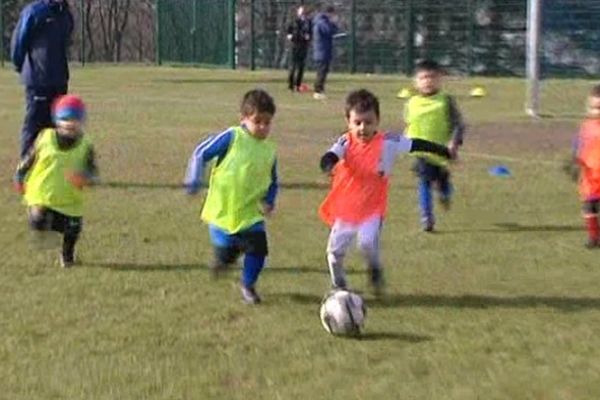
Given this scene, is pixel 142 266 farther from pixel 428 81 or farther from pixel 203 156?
pixel 428 81

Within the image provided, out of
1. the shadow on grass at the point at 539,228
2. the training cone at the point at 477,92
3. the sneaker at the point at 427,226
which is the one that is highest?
the sneaker at the point at 427,226

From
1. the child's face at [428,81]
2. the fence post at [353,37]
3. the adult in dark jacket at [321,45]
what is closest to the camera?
the child's face at [428,81]

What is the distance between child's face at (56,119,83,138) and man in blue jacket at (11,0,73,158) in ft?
10.5

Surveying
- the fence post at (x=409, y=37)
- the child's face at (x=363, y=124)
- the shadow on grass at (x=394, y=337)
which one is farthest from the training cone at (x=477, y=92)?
the shadow on grass at (x=394, y=337)

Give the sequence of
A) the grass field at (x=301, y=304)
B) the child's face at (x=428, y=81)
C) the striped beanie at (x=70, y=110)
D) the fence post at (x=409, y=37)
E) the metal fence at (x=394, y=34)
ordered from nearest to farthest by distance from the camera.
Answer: the grass field at (x=301, y=304)
the striped beanie at (x=70, y=110)
the child's face at (x=428, y=81)
the metal fence at (x=394, y=34)
the fence post at (x=409, y=37)

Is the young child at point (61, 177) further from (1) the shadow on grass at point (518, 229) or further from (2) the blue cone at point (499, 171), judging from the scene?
(2) the blue cone at point (499, 171)

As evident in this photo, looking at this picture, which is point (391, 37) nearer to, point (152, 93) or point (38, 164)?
point (152, 93)

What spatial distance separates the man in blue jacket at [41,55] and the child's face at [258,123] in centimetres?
474

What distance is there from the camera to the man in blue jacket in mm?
13312

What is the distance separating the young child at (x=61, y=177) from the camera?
33.0 ft

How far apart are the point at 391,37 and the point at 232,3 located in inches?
221

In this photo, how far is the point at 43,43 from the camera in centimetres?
1342

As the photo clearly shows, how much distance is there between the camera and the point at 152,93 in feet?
102

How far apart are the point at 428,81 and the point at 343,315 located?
14.3 feet
